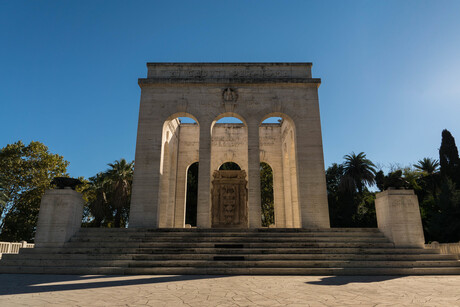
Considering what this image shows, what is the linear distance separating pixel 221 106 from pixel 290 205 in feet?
26.5

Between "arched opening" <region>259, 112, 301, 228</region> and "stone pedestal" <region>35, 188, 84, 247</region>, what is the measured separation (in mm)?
12108

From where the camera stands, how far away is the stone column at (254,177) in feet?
51.0

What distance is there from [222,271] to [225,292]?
121 inches

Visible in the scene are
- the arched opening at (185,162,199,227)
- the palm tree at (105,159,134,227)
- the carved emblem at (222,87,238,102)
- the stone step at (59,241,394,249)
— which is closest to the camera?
the stone step at (59,241,394,249)

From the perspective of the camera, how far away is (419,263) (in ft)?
32.1

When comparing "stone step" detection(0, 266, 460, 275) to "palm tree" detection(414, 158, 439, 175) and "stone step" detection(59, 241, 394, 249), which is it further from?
"palm tree" detection(414, 158, 439, 175)

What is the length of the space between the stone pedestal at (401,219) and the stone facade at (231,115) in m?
3.57

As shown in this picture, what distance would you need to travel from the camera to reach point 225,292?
604 cm

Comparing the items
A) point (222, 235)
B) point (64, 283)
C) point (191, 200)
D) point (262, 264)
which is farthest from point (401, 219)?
point (191, 200)

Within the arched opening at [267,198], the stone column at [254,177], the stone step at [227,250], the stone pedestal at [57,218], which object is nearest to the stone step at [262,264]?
the stone step at [227,250]

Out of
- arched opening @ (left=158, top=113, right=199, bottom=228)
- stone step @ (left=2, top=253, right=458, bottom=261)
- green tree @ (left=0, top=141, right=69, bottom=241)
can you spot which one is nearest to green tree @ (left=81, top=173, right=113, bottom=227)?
green tree @ (left=0, top=141, right=69, bottom=241)

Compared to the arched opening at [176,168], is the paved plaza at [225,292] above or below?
below

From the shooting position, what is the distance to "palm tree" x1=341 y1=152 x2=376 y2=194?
114ft

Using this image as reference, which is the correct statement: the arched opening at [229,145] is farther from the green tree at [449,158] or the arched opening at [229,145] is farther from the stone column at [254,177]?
the green tree at [449,158]
